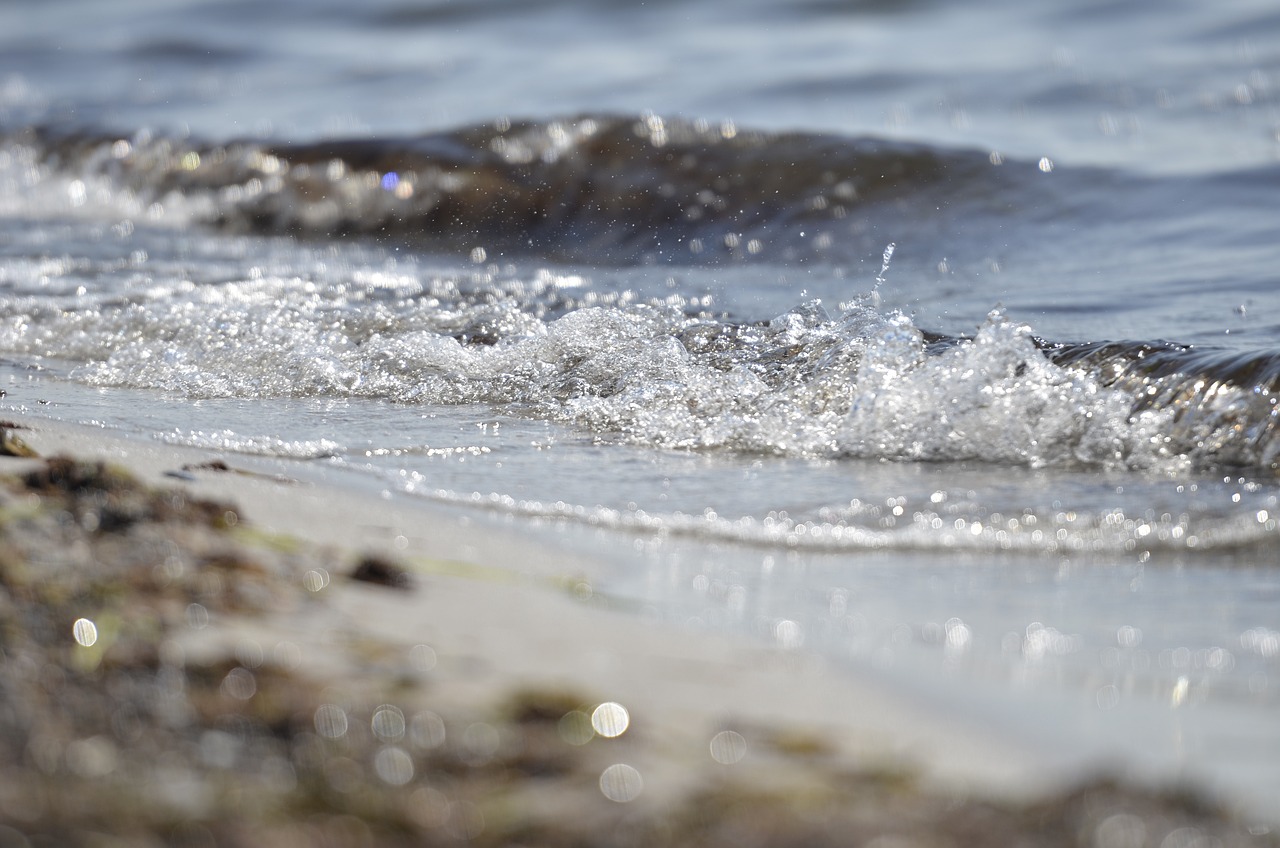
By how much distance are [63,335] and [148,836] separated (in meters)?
3.76

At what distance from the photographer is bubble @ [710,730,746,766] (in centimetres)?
126

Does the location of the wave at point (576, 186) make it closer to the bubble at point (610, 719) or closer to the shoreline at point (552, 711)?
the shoreline at point (552, 711)

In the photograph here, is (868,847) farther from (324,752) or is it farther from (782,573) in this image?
(782,573)

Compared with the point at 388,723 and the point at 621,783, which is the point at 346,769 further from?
the point at 621,783

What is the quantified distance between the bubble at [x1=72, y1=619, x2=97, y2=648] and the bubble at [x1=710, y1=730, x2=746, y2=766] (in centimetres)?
62

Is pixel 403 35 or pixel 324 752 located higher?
A: pixel 403 35

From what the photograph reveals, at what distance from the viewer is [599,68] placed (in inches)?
386

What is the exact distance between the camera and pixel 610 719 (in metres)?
1.31

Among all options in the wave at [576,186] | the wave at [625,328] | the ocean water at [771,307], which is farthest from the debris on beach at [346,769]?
the wave at [576,186]

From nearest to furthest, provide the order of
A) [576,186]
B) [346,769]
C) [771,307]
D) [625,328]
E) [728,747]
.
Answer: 1. [346,769]
2. [728,747]
3. [625,328]
4. [771,307]
5. [576,186]

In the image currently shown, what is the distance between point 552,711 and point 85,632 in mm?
483

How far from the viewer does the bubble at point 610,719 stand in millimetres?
1288

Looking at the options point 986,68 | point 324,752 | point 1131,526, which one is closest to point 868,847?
point 324,752

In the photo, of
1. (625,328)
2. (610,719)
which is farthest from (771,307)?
(610,719)
